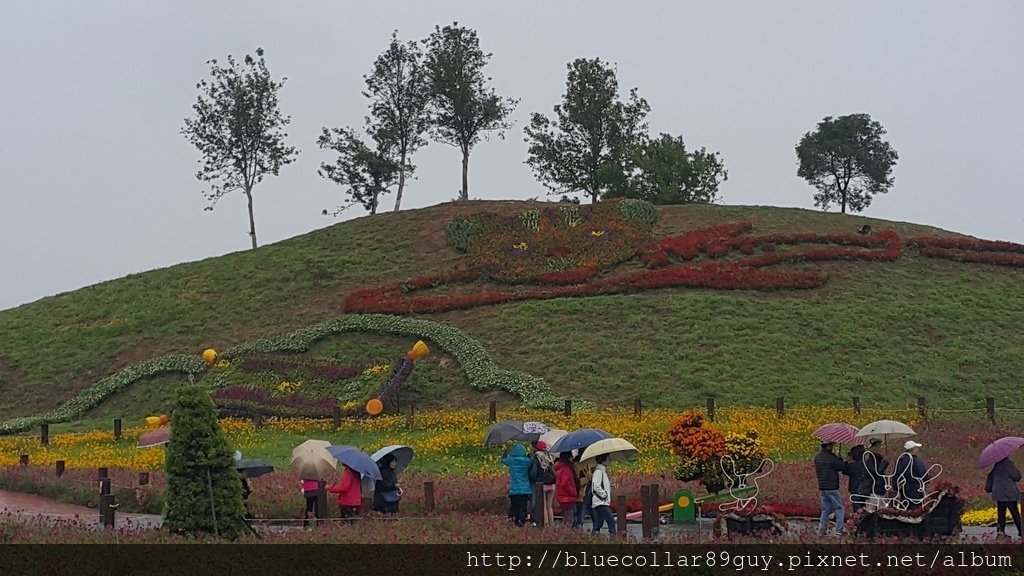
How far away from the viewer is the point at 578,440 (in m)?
15.9

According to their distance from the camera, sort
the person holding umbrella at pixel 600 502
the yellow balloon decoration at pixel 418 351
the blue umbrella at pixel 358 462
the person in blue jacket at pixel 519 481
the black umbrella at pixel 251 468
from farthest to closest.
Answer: the yellow balloon decoration at pixel 418 351 → the black umbrella at pixel 251 468 → the person in blue jacket at pixel 519 481 → the blue umbrella at pixel 358 462 → the person holding umbrella at pixel 600 502

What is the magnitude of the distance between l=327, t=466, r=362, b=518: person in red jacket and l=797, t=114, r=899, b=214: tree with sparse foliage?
55.4 meters

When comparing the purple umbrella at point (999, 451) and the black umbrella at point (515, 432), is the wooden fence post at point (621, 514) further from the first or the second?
the purple umbrella at point (999, 451)

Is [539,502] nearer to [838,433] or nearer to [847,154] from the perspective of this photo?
[838,433]

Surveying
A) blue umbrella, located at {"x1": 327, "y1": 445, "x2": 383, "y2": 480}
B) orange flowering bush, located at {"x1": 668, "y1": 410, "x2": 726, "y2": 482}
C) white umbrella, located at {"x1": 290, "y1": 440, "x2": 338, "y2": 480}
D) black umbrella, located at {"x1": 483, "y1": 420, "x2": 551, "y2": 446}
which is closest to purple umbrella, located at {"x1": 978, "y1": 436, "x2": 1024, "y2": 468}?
orange flowering bush, located at {"x1": 668, "y1": 410, "x2": 726, "y2": 482}

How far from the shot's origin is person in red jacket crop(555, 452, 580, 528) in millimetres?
15344

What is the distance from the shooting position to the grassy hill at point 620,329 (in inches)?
1228

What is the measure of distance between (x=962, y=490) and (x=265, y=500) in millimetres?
10740

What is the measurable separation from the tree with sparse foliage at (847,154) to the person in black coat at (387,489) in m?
54.7

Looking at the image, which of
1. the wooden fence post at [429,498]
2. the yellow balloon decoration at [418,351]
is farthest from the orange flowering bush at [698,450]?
the yellow balloon decoration at [418,351]

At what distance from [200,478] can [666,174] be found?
1788 inches

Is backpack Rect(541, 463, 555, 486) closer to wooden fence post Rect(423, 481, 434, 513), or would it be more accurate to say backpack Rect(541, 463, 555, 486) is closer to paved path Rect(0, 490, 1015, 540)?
paved path Rect(0, 490, 1015, 540)

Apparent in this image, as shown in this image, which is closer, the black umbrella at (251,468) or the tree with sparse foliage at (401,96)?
the black umbrella at (251,468)

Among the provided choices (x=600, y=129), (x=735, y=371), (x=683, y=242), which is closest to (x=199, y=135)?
(x=600, y=129)
